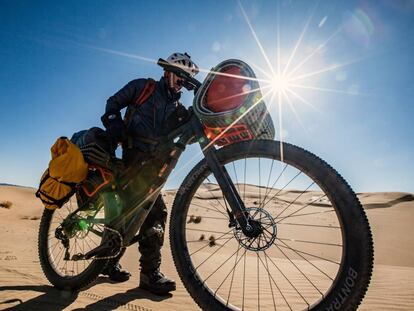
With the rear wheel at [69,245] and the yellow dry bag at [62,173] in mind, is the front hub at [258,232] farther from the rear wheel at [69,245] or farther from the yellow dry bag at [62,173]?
the yellow dry bag at [62,173]

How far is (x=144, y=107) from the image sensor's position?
3568mm

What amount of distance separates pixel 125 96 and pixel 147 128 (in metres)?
0.45

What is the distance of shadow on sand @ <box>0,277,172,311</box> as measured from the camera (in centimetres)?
231

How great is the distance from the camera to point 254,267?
4.95 metres

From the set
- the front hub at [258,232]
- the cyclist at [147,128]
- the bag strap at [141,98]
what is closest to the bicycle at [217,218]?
the front hub at [258,232]

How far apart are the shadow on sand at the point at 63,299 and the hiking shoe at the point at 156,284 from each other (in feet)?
0.18

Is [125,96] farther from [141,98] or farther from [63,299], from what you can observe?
[63,299]

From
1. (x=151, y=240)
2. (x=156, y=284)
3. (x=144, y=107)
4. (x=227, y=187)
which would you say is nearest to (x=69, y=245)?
(x=151, y=240)

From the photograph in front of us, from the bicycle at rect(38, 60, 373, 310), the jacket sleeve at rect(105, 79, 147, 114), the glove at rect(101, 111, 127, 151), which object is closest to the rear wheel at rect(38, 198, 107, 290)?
the bicycle at rect(38, 60, 373, 310)

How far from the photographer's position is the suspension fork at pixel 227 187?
2.07 meters

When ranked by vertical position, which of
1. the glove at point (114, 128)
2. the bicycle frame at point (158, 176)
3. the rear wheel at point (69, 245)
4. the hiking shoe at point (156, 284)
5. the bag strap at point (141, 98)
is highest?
the bag strap at point (141, 98)

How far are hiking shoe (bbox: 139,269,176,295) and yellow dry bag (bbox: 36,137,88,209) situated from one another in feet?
3.99

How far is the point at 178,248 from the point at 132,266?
2.77 meters

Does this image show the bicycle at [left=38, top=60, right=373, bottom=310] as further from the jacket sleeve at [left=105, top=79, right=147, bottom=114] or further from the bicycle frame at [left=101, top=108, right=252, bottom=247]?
the jacket sleeve at [left=105, top=79, right=147, bottom=114]
